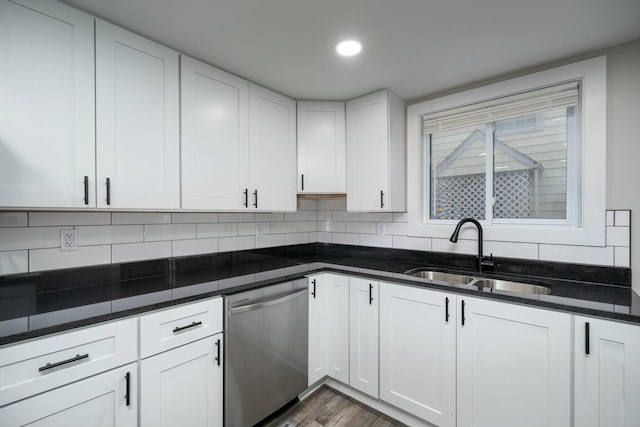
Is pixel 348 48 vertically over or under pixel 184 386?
over

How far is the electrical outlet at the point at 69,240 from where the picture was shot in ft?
4.98

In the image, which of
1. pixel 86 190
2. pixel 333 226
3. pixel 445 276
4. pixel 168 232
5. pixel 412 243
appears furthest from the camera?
pixel 333 226

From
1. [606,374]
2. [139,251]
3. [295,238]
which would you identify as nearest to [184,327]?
[139,251]

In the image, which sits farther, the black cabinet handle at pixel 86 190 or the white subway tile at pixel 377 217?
the white subway tile at pixel 377 217

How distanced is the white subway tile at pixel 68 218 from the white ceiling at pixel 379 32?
101 centimetres

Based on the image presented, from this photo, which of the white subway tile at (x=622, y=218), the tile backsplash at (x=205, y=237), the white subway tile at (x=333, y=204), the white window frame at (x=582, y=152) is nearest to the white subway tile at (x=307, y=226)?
the tile backsplash at (x=205, y=237)

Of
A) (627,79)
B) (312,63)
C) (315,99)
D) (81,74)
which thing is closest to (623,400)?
(627,79)

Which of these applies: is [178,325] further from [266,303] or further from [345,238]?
[345,238]

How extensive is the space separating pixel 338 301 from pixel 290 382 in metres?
0.62

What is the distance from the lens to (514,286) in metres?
1.88

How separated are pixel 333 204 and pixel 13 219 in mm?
2223

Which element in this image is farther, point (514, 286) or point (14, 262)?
point (514, 286)


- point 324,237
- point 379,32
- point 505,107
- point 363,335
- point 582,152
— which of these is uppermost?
point 379,32

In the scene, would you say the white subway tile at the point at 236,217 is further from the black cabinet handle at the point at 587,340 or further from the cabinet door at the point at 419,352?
the black cabinet handle at the point at 587,340
